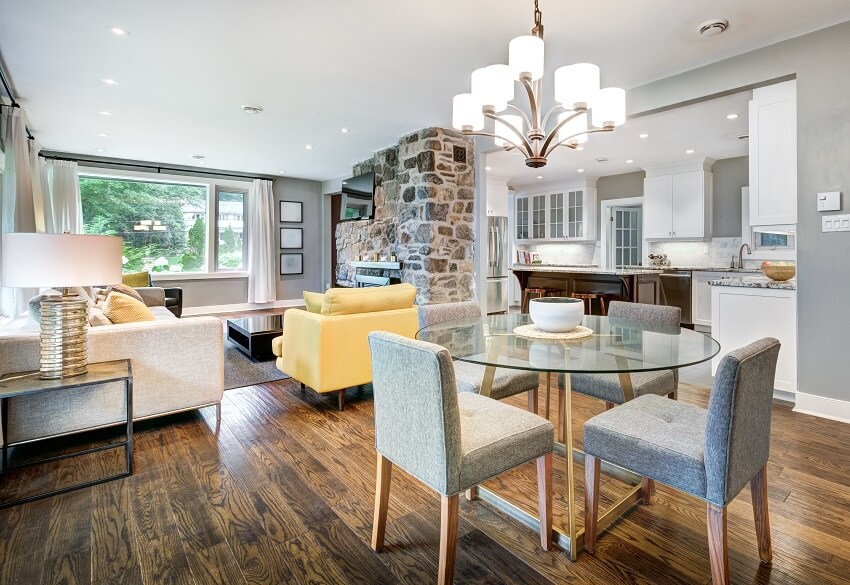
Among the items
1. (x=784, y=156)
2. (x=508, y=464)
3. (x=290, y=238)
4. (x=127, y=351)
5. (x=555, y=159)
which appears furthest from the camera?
(x=290, y=238)

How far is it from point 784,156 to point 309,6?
3326mm

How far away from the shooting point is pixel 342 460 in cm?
241

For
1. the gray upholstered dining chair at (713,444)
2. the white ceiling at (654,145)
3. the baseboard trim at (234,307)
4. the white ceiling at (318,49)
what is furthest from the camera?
the baseboard trim at (234,307)

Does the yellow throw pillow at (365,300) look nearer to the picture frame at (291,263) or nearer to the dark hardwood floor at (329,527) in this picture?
the dark hardwood floor at (329,527)

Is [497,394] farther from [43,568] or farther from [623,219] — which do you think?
[623,219]

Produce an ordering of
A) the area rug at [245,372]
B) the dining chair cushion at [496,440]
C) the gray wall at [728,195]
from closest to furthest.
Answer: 1. the dining chair cushion at [496,440]
2. the area rug at [245,372]
3. the gray wall at [728,195]

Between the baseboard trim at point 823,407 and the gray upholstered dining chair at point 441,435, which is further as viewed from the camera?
the baseboard trim at point 823,407

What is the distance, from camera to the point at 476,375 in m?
2.25

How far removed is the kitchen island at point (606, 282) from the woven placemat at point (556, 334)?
12.4 ft

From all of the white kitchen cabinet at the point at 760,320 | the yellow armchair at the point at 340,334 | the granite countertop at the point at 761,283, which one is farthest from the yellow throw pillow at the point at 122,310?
the granite countertop at the point at 761,283

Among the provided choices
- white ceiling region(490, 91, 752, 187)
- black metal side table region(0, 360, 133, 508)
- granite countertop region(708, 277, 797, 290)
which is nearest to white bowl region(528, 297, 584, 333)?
black metal side table region(0, 360, 133, 508)

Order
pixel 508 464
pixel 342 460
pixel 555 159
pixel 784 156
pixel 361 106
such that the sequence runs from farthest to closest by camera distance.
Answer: pixel 555 159 < pixel 361 106 < pixel 784 156 < pixel 342 460 < pixel 508 464

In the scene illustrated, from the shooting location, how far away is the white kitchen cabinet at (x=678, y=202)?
6.67 m

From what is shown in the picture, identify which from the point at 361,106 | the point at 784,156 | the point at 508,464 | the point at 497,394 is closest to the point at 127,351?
the point at 497,394
